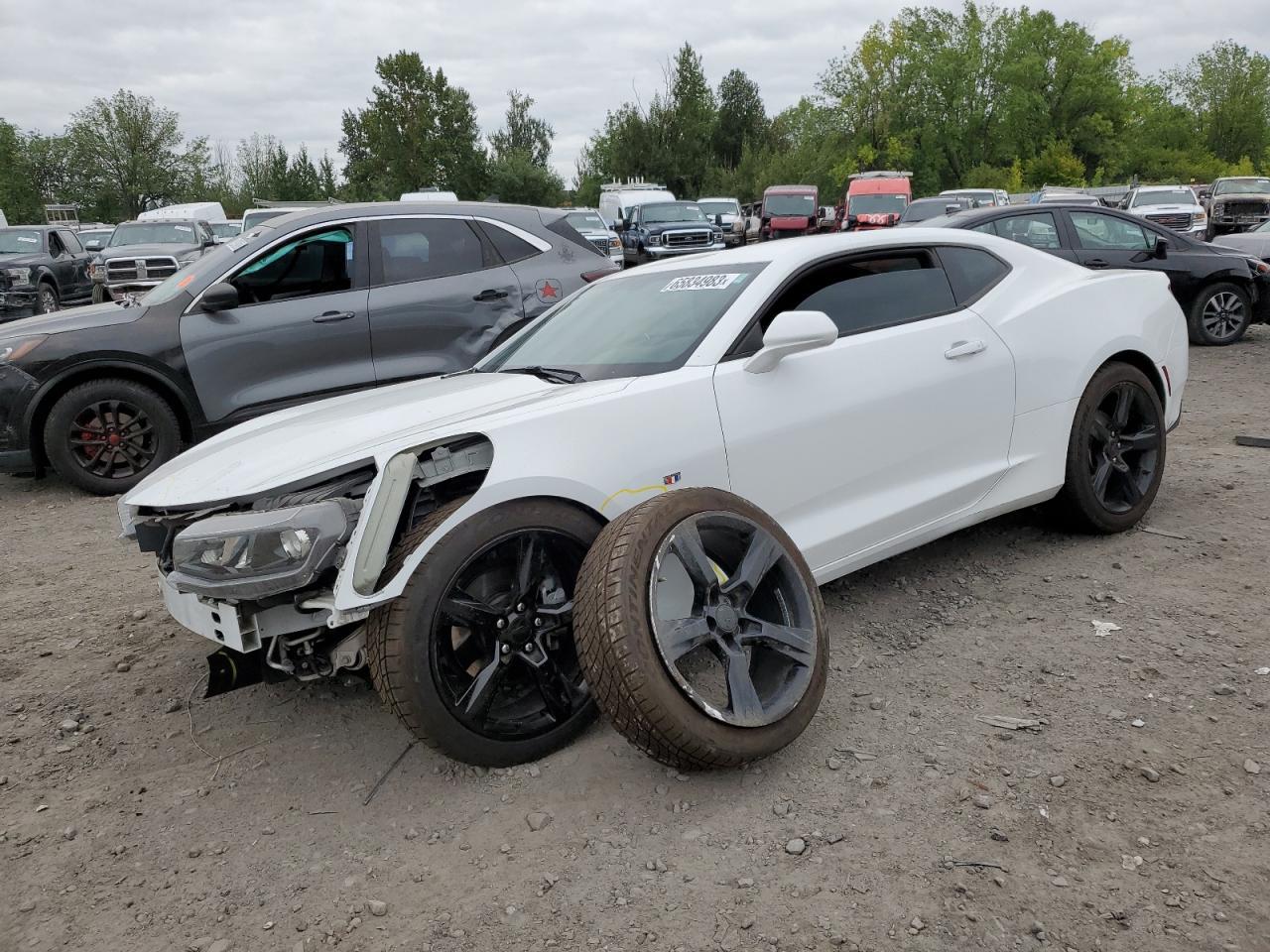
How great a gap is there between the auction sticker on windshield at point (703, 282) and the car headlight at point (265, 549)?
A: 1710 mm

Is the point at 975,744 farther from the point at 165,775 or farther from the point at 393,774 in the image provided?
the point at 165,775

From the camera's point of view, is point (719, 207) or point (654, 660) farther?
point (719, 207)

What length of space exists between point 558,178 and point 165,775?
56.2 metres

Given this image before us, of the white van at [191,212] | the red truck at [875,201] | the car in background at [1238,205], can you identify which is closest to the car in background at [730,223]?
the red truck at [875,201]

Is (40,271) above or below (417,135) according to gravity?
below

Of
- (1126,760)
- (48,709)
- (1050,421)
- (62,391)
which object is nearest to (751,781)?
(1126,760)

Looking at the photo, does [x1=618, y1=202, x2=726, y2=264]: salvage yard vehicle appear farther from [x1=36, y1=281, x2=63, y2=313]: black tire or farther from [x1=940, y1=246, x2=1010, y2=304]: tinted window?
[x1=940, y1=246, x2=1010, y2=304]: tinted window

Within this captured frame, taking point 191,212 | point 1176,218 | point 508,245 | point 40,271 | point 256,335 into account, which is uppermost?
point 191,212

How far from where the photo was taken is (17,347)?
6172 mm

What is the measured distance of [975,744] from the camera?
296 centimetres

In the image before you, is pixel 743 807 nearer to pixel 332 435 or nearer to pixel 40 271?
pixel 332 435

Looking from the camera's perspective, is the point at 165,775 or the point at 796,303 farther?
the point at 796,303

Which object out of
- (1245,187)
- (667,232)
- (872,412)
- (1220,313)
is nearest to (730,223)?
(667,232)

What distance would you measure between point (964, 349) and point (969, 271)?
495 millimetres
